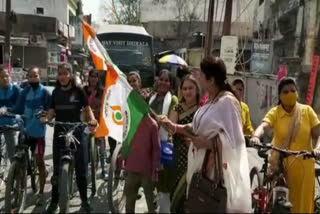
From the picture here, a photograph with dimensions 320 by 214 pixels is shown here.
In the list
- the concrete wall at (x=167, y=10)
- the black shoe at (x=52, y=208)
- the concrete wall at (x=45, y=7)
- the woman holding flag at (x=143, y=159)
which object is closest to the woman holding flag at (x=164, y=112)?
the woman holding flag at (x=143, y=159)

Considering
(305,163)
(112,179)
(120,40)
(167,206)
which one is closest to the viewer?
(305,163)

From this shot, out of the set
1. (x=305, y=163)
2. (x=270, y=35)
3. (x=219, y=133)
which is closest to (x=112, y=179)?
(x=305, y=163)

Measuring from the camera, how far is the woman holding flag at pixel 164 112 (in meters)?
4.96

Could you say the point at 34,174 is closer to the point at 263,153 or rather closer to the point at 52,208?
the point at 52,208

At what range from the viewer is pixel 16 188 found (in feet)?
17.5

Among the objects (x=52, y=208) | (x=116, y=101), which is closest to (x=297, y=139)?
(x=116, y=101)

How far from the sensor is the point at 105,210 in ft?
19.2

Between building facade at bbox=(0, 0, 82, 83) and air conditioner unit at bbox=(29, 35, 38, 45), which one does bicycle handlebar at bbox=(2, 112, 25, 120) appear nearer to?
building facade at bbox=(0, 0, 82, 83)

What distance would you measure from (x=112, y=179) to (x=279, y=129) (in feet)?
6.78

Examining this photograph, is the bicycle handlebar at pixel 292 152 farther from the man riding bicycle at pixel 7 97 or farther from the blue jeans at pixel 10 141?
the blue jeans at pixel 10 141

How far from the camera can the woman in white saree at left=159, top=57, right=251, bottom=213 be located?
3332mm

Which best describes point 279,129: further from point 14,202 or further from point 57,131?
point 14,202

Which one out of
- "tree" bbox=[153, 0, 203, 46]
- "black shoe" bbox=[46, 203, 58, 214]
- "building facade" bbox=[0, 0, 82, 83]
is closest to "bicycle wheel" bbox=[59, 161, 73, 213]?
"black shoe" bbox=[46, 203, 58, 214]

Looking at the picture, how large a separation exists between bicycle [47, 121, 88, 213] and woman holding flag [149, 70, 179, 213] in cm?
85
